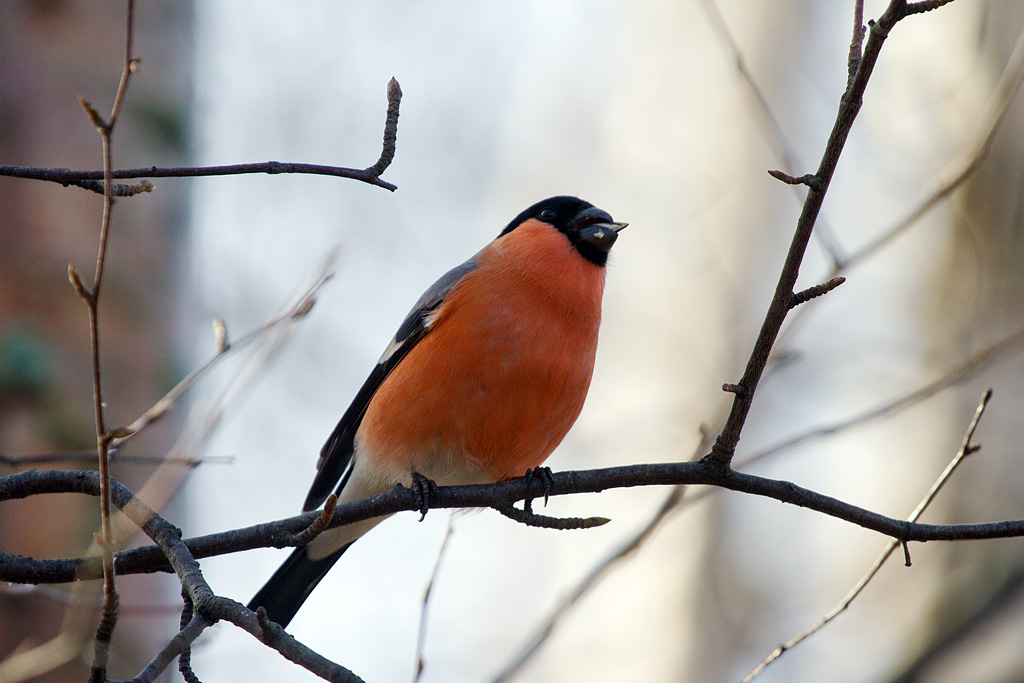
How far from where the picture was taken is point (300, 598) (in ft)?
12.1

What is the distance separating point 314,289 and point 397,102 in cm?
102

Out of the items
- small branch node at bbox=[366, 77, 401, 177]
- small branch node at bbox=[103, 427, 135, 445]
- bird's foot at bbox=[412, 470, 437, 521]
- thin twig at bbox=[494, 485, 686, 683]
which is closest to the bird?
bird's foot at bbox=[412, 470, 437, 521]

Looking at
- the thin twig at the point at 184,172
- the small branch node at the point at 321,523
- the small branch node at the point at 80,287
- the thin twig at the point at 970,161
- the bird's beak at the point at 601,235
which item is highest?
the bird's beak at the point at 601,235

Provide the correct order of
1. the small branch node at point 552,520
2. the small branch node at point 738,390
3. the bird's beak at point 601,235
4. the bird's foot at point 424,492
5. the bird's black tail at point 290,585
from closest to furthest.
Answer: the small branch node at point 738,390 → the small branch node at point 552,520 → the bird's foot at point 424,492 → the bird's black tail at point 290,585 → the bird's beak at point 601,235

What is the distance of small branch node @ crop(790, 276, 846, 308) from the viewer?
1.96m

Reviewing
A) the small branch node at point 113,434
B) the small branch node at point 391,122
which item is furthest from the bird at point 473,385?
the small branch node at point 113,434

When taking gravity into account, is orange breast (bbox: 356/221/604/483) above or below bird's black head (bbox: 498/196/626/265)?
below

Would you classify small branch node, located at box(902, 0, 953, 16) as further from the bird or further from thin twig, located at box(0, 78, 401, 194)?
the bird

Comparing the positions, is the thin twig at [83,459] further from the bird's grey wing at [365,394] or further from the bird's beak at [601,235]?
the bird's beak at [601,235]

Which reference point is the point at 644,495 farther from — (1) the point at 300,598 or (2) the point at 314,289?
(2) the point at 314,289

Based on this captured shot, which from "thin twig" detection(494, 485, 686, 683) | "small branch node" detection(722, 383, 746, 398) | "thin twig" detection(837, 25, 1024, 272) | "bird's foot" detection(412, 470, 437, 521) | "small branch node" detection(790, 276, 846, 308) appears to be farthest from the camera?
"thin twig" detection(837, 25, 1024, 272)

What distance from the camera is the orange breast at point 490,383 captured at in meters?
3.22

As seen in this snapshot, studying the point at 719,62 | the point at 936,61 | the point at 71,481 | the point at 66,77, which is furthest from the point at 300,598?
the point at 719,62

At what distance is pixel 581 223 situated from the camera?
13.1 feet
